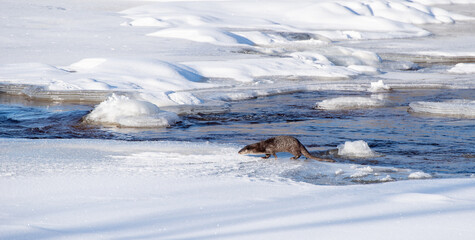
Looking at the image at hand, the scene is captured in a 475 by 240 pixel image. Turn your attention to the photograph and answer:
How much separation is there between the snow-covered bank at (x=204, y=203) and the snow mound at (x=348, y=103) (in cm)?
410

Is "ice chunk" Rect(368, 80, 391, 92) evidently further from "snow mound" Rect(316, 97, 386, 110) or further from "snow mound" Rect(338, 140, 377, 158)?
"snow mound" Rect(338, 140, 377, 158)

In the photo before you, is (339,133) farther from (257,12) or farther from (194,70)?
(257,12)

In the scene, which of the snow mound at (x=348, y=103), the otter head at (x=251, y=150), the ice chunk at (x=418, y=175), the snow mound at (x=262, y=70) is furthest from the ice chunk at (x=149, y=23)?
the ice chunk at (x=418, y=175)

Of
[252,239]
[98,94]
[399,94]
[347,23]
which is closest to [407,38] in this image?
[347,23]

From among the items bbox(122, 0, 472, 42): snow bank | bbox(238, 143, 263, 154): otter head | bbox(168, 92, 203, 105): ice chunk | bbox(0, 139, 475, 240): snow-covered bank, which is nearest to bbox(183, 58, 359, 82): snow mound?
bbox(168, 92, 203, 105): ice chunk

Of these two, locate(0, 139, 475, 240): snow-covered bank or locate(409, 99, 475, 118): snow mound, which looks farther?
locate(409, 99, 475, 118): snow mound

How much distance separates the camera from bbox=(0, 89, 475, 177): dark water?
6098 millimetres

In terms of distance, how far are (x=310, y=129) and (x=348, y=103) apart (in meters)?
1.89

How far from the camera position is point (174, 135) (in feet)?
23.9

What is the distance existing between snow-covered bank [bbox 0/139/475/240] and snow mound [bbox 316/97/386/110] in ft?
13.4

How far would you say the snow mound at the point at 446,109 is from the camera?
8531 mm

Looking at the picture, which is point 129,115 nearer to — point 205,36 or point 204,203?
point 204,203

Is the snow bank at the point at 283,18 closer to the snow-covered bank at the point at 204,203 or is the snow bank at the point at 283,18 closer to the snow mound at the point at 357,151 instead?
the snow mound at the point at 357,151

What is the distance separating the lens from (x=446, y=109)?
28.5ft
